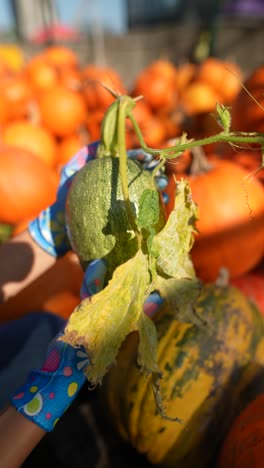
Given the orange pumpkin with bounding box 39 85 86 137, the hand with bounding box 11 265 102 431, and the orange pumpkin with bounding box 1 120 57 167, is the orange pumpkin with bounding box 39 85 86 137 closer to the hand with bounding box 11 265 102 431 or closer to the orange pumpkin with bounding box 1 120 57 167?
the orange pumpkin with bounding box 1 120 57 167

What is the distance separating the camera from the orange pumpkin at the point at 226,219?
1.30m

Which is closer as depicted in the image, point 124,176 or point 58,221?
point 124,176

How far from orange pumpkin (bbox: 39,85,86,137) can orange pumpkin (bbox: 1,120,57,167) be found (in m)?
0.13

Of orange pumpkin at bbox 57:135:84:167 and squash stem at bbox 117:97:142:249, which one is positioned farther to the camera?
orange pumpkin at bbox 57:135:84:167

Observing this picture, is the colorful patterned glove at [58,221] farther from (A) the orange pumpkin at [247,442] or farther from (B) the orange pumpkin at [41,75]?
(B) the orange pumpkin at [41,75]

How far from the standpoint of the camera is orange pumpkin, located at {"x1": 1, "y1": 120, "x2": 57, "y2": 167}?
94.0 inches

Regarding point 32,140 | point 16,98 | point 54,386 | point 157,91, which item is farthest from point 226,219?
point 16,98

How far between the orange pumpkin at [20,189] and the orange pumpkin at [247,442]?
1.25 meters

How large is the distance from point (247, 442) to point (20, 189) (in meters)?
1.41

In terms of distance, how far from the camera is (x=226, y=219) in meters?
1.31

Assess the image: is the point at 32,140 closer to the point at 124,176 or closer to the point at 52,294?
the point at 52,294

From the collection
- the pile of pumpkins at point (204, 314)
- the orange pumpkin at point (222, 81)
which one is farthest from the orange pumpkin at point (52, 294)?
the orange pumpkin at point (222, 81)

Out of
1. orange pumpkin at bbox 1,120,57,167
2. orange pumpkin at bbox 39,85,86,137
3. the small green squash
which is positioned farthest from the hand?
orange pumpkin at bbox 39,85,86,137

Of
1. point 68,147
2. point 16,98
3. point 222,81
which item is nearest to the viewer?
point 68,147
